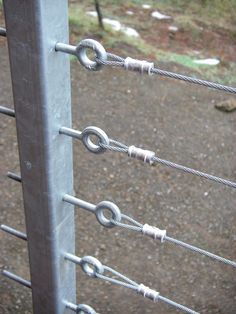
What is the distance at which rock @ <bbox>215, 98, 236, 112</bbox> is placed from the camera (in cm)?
360

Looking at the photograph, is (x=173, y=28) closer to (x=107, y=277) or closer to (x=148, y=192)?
(x=148, y=192)

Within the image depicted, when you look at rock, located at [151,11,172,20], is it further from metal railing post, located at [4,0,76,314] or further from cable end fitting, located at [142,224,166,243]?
cable end fitting, located at [142,224,166,243]

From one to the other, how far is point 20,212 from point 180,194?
3.04 feet

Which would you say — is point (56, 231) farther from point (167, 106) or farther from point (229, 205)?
point (167, 106)

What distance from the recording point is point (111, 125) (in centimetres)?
336

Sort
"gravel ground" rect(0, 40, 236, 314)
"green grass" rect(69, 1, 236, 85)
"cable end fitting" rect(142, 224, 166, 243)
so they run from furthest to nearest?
"green grass" rect(69, 1, 236, 85), "gravel ground" rect(0, 40, 236, 314), "cable end fitting" rect(142, 224, 166, 243)

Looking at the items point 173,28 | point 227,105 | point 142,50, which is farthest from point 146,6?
point 227,105

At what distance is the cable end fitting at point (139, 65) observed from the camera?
2.87ft

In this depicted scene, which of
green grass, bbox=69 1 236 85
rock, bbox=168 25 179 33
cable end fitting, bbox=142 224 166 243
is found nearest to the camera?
cable end fitting, bbox=142 224 166 243

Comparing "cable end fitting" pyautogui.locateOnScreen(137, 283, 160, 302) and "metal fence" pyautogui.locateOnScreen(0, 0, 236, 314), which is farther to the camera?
"cable end fitting" pyautogui.locateOnScreen(137, 283, 160, 302)

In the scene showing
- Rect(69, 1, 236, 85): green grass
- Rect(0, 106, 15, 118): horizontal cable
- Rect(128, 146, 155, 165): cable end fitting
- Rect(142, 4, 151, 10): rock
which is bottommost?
Rect(128, 146, 155, 165): cable end fitting

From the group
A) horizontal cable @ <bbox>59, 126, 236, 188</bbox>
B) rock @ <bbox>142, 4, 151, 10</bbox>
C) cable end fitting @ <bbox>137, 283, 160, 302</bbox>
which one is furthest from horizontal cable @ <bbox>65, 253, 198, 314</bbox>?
rock @ <bbox>142, 4, 151, 10</bbox>

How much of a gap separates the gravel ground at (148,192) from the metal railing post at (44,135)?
0.91 meters

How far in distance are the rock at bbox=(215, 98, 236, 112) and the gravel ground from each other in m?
0.05
